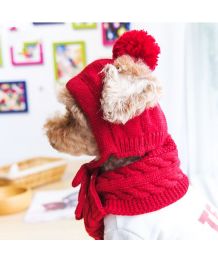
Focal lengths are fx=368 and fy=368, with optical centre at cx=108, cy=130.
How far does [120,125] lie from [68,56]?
4.03 feet

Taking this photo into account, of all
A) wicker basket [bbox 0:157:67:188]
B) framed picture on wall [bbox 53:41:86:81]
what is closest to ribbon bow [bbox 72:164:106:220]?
wicker basket [bbox 0:157:67:188]

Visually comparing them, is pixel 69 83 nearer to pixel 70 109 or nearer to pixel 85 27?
pixel 70 109

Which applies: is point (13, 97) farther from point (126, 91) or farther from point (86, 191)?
point (126, 91)

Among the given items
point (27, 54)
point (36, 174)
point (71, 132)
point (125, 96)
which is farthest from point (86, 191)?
point (27, 54)

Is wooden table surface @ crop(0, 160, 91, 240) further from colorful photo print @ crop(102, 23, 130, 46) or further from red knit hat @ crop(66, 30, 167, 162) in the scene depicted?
colorful photo print @ crop(102, 23, 130, 46)

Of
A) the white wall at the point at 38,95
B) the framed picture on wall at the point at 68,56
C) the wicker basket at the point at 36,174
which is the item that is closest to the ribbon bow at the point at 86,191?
the wicker basket at the point at 36,174

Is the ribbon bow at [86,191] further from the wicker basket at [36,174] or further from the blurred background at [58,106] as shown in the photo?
the wicker basket at [36,174]

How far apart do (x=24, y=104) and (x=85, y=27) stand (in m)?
0.50

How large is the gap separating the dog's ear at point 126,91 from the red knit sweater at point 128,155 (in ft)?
0.11

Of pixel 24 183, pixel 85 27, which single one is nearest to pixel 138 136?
pixel 24 183

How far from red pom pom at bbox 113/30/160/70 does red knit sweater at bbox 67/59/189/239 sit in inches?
1.9

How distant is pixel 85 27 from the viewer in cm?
183

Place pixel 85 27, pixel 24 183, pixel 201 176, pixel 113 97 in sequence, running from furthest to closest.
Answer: pixel 85 27 → pixel 201 176 → pixel 24 183 → pixel 113 97

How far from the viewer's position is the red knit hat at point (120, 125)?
2.45 ft
